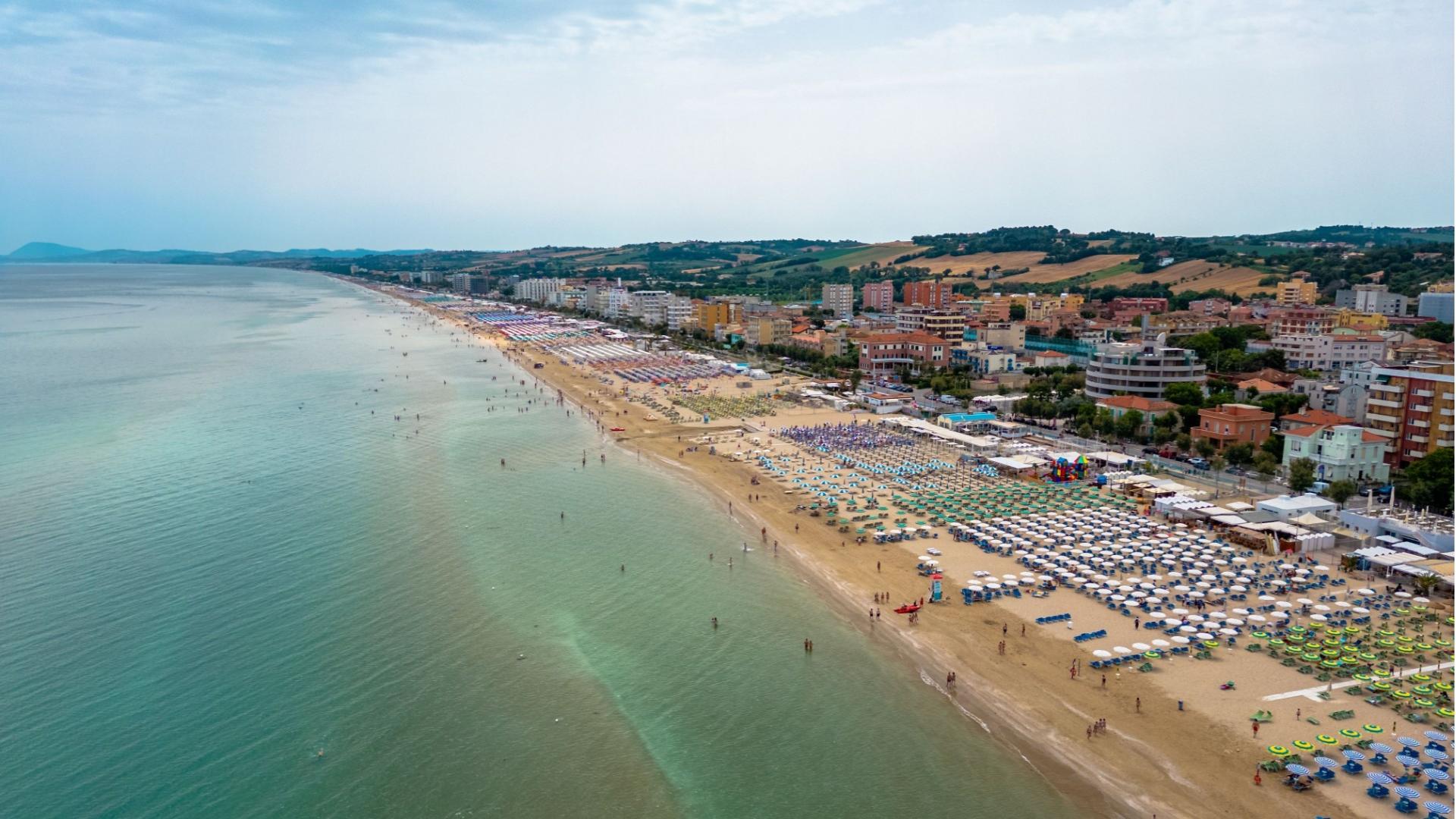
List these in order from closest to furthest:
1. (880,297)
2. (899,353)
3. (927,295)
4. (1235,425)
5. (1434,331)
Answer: (1235,425) → (1434,331) → (899,353) → (927,295) → (880,297)

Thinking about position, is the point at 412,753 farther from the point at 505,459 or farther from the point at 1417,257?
the point at 1417,257

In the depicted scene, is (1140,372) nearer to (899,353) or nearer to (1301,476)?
(1301,476)

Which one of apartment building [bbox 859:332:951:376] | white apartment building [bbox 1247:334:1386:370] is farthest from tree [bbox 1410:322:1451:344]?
apartment building [bbox 859:332:951:376]

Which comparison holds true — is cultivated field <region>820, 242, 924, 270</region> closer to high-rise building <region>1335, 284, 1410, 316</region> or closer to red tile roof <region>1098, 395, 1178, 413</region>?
high-rise building <region>1335, 284, 1410, 316</region>

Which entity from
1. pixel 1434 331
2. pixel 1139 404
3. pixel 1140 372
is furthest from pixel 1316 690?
pixel 1434 331

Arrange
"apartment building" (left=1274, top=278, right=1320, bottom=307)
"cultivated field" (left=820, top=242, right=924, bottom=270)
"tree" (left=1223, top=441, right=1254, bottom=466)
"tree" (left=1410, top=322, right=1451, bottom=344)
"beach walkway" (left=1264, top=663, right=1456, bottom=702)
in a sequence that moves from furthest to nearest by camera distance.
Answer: "cultivated field" (left=820, top=242, right=924, bottom=270) → "apartment building" (left=1274, top=278, right=1320, bottom=307) → "tree" (left=1410, top=322, right=1451, bottom=344) → "tree" (left=1223, top=441, right=1254, bottom=466) → "beach walkway" (left=1264, top=663, right=1456, bottom=702)

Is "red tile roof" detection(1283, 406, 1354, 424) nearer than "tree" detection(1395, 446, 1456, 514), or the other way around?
"tree" detection(1395, 446, 1456, 514)

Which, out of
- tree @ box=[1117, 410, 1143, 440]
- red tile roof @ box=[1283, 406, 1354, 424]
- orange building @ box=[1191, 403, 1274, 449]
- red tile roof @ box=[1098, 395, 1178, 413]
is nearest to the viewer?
red tile roof @ box=[1283, 406, 1354, 424]
